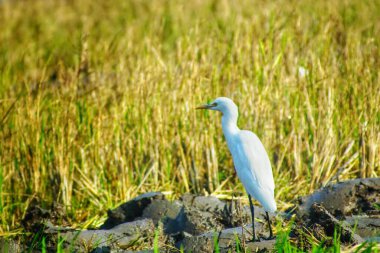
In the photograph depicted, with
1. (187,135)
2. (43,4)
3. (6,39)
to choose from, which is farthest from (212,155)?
(43,4)

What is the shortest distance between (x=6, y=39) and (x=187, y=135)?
562cm

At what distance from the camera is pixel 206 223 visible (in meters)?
4.75

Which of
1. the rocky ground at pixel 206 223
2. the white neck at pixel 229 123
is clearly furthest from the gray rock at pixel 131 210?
the white neck at pixel 229 123

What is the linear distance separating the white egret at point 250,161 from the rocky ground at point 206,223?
15 centimetres

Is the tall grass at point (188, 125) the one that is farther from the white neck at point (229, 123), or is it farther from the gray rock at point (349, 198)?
the white neck at point (229, 123)

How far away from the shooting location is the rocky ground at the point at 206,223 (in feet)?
13.3

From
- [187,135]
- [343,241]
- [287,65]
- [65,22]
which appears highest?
[65,22]

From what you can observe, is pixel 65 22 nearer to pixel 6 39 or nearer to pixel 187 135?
pixel 6 39

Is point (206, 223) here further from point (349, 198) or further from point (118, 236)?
point (349, 198)

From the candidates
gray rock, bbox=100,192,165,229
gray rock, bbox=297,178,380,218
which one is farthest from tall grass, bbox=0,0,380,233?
gray rock, bbox=297,178,380,218

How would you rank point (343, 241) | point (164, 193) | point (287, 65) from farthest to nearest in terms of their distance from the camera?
point (287, 65) < point (164, 193) < point (343, 241)

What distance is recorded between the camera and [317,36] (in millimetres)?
7230

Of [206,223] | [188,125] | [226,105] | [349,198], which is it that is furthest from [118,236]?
[188,125]

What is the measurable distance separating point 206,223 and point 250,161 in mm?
496
